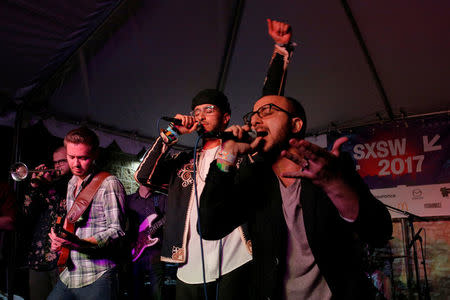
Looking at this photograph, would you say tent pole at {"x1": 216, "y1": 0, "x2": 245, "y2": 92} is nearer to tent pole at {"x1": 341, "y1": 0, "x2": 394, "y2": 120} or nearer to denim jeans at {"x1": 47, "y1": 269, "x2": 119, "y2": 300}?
tent pole at {"x1": 341, "y1": 0, "x2": 394, "y2": 120}

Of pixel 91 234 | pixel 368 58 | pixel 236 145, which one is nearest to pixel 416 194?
pixel 368 58

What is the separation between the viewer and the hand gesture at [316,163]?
1.30 meters

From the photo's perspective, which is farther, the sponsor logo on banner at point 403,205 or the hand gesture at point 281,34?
the sponsor logo on banner at point 403,205

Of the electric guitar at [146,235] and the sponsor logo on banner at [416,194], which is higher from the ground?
the sponsor logo on banner at [416,194]

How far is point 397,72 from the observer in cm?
519

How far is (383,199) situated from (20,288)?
678 cm

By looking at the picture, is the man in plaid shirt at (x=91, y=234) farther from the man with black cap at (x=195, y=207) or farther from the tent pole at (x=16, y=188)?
the tent pole at (x=16, y=188)

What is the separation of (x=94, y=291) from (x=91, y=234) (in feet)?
1.47

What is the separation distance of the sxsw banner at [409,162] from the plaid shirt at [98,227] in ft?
17.1

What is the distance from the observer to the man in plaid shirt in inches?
94.8

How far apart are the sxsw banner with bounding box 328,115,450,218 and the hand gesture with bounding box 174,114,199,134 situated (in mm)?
4858

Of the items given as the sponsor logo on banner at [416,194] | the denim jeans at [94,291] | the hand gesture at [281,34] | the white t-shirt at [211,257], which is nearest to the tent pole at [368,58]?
the sponsor logo on banner at [416,194]

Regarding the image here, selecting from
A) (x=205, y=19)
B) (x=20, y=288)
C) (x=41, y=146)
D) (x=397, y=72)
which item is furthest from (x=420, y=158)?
(x=20, y=288)

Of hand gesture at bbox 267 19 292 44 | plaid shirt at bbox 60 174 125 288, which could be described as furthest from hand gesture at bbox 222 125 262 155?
plaid shirt at bbox 60 174 125 288
